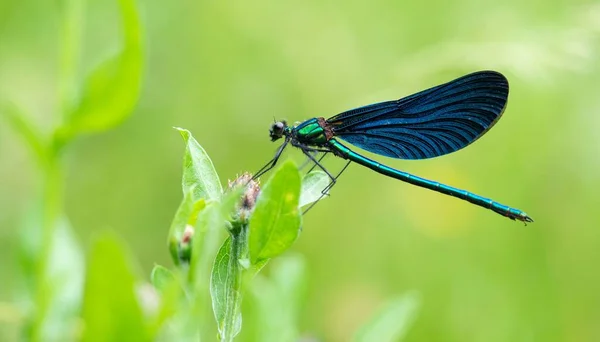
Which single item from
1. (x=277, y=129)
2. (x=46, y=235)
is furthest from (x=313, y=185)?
(x=277, y=129)

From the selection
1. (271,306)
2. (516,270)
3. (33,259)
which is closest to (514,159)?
(516,270)

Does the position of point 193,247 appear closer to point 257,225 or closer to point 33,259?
point 257,225

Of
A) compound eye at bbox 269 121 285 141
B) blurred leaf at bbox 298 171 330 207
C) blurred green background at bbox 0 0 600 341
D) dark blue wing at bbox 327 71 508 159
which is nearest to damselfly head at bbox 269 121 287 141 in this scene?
compound eye at bbox 269 121 285 141

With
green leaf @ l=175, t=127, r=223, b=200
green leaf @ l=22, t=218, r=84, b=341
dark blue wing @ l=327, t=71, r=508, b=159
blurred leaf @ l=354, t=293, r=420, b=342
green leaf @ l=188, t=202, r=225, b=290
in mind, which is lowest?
green leaf @ l=188, t=202, r=225, b=290

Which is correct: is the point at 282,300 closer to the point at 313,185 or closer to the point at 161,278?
the point at 313,185

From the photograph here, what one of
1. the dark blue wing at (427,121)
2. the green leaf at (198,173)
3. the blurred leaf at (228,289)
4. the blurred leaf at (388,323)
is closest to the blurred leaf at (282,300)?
the blurred leaf at (388,323)

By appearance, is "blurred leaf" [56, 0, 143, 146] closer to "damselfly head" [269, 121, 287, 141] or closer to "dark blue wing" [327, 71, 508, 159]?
"damselfly head" [269, 121, 287, 141]
